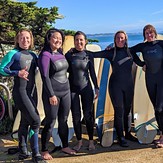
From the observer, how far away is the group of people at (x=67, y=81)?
11.8 ft

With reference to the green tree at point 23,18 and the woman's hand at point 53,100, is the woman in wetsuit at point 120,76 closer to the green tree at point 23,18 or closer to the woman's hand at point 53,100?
the woman's hand at point 53,100

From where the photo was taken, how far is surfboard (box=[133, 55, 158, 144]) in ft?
14.6

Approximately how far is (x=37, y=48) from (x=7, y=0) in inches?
43.0

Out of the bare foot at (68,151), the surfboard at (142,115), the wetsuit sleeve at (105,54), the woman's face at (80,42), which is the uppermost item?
the woman's face at (80,42)

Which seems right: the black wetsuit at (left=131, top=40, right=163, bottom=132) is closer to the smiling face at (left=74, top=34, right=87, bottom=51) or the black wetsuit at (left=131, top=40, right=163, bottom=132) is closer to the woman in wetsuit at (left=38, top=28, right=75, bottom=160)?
the smiling face at (left=74, top=34, right=87, bottom=51)

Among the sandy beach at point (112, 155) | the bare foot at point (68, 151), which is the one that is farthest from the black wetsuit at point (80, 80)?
the sandy beach at point (112, 155)

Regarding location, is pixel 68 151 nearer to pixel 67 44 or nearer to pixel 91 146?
pixel 91 146

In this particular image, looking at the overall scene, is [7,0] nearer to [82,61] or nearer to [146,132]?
[82,61]

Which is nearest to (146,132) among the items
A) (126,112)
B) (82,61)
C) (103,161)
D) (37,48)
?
(126,112)

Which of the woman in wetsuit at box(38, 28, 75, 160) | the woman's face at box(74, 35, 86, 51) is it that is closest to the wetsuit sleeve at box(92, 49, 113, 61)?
the woman's face at box(74, 35, 86, 51)

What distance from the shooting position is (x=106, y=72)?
497cm

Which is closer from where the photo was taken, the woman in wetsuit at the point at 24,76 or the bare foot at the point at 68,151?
the woman in wetsuit at the point at 24,76

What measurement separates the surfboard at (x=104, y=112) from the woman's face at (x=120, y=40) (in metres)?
0.84

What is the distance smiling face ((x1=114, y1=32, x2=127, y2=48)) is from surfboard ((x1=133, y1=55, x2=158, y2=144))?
98cm
